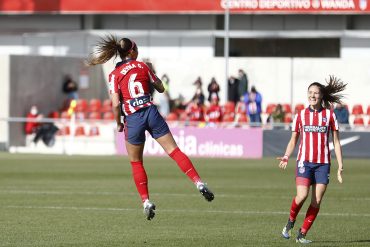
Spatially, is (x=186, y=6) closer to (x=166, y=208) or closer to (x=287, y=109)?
(x=287, y=109)

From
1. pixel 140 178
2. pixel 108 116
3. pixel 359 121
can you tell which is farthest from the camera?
pixel 108 116

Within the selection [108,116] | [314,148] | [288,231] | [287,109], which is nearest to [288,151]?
[314,148]

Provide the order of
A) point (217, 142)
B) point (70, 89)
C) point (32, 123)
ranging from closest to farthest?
point (217, 142), point (32, 123), point (70, 89)

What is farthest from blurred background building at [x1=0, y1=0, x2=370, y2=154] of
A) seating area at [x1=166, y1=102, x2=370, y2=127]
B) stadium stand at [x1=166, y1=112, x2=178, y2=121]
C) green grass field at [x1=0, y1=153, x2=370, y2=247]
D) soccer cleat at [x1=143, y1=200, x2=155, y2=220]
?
soccer cleat at [x1=143, y1=200, x2=155, y2=220]

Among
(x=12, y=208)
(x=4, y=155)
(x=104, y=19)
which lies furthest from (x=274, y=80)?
(x=12, y=208)

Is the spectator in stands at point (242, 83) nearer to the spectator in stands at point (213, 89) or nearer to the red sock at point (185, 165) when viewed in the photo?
the spectator in stands at point (213, 89)

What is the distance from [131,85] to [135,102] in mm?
210

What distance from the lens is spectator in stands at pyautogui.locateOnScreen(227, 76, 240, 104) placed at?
147 feet

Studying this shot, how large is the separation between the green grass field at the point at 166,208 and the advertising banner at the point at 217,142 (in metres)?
4.63

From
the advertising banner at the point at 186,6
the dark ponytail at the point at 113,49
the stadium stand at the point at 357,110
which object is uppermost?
the advertising banner at the point at 186,6

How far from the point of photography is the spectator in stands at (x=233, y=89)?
4481cm

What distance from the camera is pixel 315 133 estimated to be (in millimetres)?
13656

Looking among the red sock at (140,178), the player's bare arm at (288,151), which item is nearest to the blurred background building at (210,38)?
the red sock at (140,178)

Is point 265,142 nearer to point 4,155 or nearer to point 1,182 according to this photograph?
point 4,155
